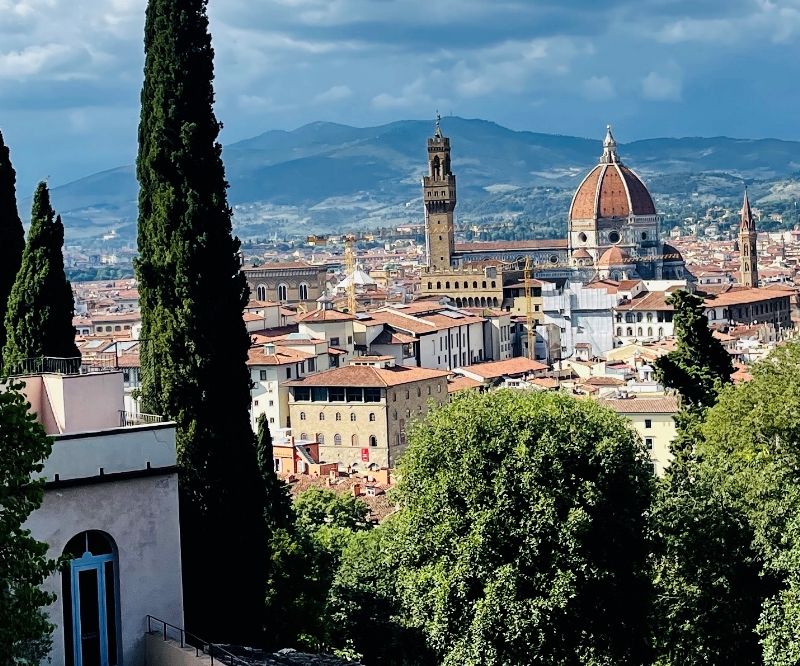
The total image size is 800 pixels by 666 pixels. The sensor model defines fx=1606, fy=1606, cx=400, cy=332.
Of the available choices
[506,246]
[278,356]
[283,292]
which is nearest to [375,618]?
[278,356]

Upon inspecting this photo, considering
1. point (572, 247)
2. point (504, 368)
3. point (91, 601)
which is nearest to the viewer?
point (91, 601)

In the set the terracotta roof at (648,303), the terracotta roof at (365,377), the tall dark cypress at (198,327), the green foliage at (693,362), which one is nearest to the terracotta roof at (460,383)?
the terracotta roof at (365,377)

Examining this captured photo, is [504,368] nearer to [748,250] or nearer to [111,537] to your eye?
[111,537]

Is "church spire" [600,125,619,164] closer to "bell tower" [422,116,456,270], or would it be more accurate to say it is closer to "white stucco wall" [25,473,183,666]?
"bell tower" [422,116,456,270]

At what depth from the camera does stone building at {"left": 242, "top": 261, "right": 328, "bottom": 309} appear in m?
130

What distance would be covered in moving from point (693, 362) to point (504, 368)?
4814 centimetres

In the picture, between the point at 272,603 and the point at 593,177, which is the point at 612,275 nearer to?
the point at 593,177

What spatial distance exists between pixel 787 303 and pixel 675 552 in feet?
318

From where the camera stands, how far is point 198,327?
15336mm

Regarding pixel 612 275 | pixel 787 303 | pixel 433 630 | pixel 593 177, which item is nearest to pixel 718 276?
pixel 593 177

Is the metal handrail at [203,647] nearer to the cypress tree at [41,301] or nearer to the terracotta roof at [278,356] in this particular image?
the cypress tree at [41,301]

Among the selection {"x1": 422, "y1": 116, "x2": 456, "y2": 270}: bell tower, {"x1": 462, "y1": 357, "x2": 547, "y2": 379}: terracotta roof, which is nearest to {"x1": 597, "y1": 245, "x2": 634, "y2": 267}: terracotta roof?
{"x1": 422, "y1": 116, "x2": 456, "y2": 270}: bell tower

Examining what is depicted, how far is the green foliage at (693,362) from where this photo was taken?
27109 mm

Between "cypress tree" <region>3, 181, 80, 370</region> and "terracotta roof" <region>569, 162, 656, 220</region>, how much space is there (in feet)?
423
